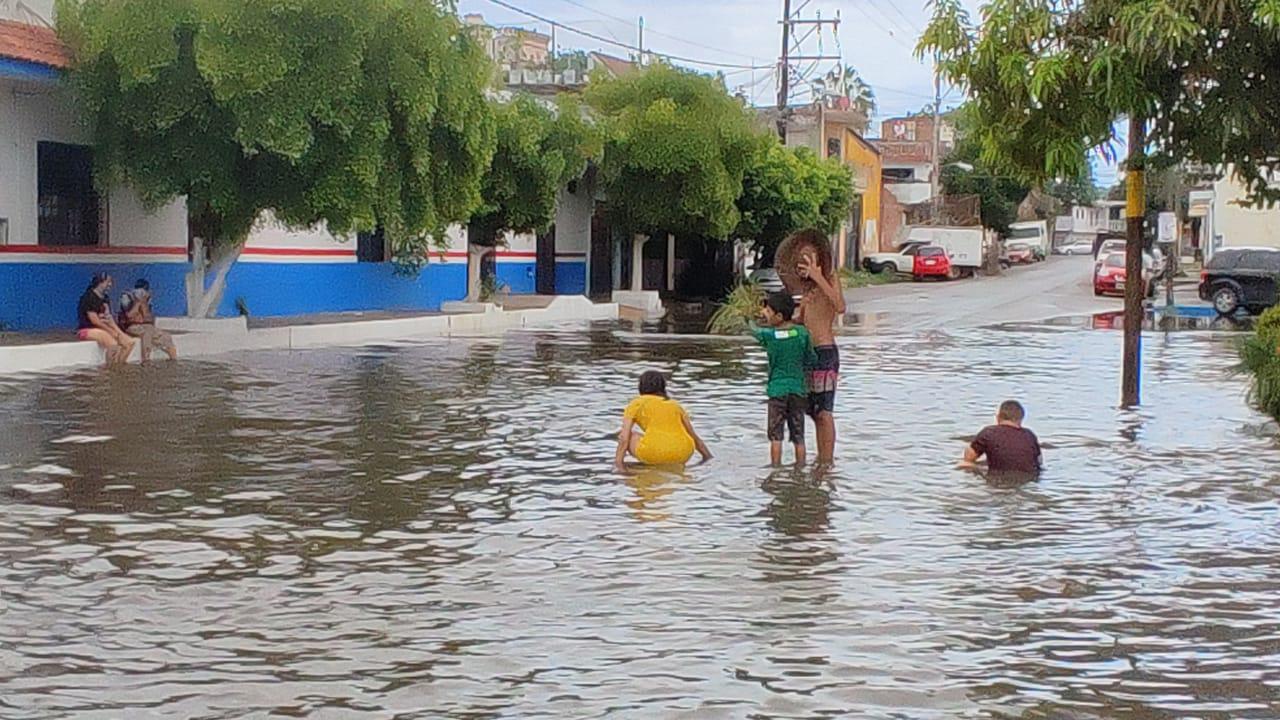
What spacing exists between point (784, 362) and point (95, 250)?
14.9 meters

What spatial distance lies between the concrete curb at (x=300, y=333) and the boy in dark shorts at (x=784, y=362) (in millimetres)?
10356

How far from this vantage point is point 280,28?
2102cm

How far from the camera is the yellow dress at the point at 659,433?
41.9 ft

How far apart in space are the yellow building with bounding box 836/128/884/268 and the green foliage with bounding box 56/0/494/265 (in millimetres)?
48073

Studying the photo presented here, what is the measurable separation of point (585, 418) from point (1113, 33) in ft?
21.1

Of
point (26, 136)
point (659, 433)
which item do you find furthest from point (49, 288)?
point (659, 433)

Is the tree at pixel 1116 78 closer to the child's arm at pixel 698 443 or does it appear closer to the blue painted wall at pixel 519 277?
the child's arm at pixel 698 443

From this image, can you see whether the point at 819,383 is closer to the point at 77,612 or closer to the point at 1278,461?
the point at 1278,461

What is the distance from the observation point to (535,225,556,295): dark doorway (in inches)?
1686

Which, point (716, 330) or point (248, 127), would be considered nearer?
point (248, 127)

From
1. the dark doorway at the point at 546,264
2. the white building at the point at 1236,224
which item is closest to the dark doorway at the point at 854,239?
the white building at the point at 1236,224

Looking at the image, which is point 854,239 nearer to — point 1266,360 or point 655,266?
point 655,266

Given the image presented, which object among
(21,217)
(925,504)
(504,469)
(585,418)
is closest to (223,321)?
(21,217)

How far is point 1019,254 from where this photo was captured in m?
93.8
